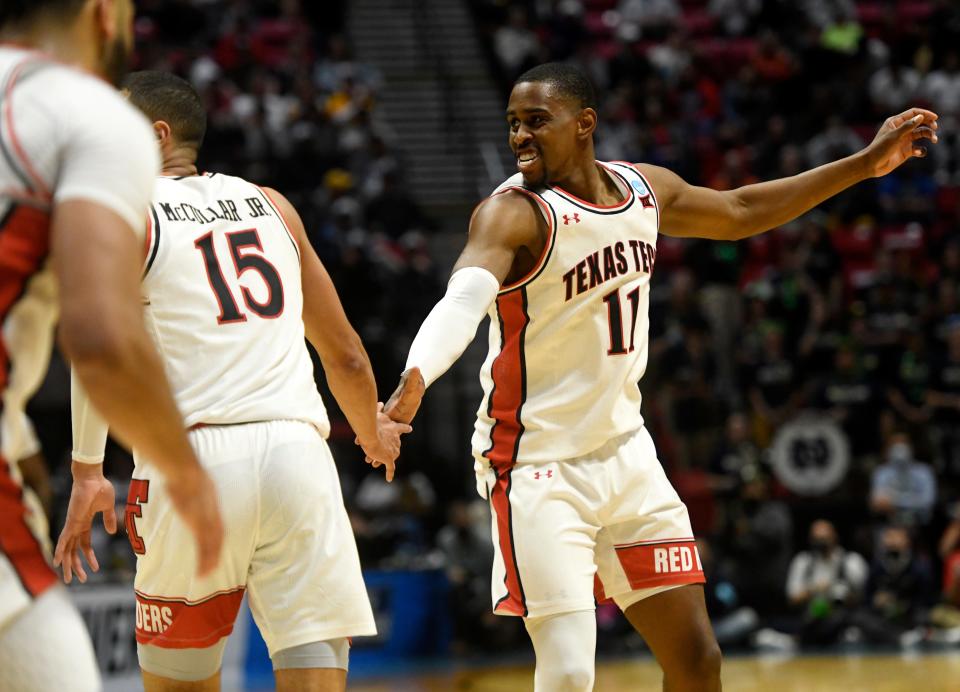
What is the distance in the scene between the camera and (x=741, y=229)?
5.91 m

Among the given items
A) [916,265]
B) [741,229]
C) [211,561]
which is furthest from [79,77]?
[916,265]

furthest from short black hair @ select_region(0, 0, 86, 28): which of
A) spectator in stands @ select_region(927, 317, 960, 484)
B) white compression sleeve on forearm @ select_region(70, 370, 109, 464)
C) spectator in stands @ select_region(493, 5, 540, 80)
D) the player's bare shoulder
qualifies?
spectator in stands @ select_region(493, 5, 540, 80)

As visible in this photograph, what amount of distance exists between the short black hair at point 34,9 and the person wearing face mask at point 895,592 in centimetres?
1285

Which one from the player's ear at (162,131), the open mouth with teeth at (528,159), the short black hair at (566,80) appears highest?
the short black hair at (566,80)

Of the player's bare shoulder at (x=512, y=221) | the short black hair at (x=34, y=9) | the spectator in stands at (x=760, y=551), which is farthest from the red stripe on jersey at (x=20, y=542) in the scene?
the spectator in stands at (x=760, y=551)

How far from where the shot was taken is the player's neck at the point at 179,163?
4875 millimetres

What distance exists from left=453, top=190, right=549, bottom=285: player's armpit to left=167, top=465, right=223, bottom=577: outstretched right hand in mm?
2271

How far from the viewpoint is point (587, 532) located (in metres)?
5.09

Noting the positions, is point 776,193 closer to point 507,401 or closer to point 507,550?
point 507,401

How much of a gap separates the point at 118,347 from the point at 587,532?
2.86 metres

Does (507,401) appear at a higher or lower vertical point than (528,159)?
lower

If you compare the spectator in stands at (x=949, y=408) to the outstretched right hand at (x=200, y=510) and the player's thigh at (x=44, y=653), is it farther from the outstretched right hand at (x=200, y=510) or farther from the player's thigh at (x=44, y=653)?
the player's thigh at (x=44, y=653)

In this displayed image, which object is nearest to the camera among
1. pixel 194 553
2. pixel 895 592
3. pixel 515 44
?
pixel 194 553

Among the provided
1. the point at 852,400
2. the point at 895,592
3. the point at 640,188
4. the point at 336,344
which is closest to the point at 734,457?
the point at 852,400
